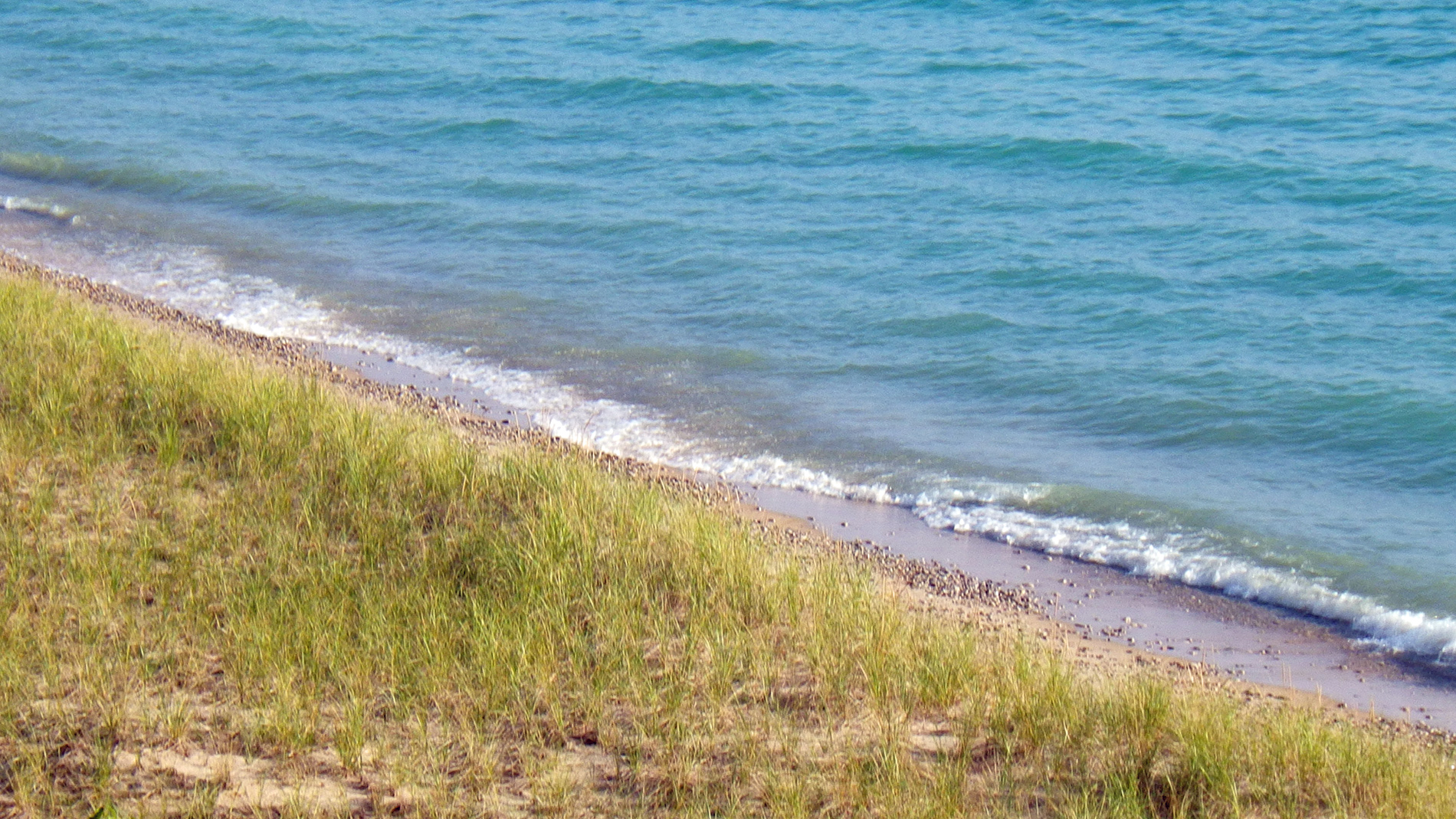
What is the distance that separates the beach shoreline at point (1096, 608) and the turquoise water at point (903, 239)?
225mm

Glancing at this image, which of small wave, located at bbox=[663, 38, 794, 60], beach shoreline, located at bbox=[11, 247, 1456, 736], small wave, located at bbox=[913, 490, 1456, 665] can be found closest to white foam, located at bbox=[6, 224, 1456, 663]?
small wave, located at bbox=[913, 490, 1456, 665]

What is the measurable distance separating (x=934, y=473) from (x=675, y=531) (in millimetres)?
3490

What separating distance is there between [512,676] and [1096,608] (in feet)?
12.2

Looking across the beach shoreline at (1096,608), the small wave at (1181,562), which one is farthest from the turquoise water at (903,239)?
the beach shoreline at (1096,608)

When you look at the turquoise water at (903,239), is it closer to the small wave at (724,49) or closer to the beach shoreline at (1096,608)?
the small wave at (724,49)

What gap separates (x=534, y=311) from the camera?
37.9 feet

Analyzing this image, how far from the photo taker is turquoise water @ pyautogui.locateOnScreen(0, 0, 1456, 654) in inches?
334

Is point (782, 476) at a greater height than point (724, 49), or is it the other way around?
point (724, 49)

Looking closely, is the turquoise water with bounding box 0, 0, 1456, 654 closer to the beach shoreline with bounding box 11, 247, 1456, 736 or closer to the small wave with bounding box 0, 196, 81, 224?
the small wave with bounding box 0, 196, 81, 224

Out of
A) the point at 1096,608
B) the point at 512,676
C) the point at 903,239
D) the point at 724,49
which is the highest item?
the point at 724,49

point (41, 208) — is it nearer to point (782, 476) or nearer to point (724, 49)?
point (782, 476)

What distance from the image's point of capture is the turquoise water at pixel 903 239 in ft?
27.8

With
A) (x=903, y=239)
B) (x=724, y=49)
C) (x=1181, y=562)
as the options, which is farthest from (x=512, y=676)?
(x=724, y=49)

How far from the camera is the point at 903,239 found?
1316 cm
